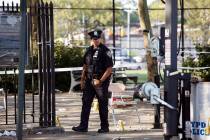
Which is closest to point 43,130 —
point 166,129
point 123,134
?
point 123,134

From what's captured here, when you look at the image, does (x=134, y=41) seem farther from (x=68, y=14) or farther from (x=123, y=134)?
(x=123, y=134)

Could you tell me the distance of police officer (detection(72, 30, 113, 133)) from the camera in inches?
417

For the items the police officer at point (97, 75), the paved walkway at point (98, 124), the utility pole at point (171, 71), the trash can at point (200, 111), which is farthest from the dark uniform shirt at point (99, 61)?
the trash can at point (200, 111)

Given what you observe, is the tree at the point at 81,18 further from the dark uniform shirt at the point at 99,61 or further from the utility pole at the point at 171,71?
the utility pole at the point at 171,71

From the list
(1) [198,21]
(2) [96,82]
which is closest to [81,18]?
(1) [198,21]

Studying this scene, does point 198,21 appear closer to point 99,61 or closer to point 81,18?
point 81,18

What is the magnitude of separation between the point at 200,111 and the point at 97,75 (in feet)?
10.2

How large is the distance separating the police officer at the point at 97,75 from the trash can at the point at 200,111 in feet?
9.31

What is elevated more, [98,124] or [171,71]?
[171,71]

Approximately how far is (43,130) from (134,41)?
84061 millimetres

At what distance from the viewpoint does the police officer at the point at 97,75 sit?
34.8 feet

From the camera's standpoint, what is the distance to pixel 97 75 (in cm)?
1062

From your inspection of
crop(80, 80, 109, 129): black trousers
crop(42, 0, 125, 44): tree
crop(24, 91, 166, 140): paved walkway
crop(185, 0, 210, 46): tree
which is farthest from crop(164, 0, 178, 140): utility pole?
crop(42, 0, 125, 44): tree

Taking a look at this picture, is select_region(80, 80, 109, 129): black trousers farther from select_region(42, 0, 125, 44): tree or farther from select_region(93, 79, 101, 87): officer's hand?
select_region(42, 0, 125, 44): tree
